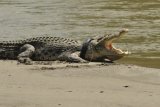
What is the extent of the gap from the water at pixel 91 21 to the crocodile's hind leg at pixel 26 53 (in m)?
1.53

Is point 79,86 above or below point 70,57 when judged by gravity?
above

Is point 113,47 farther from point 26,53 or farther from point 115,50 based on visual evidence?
point 26,53

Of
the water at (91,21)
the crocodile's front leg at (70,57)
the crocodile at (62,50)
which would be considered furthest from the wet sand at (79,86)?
the water at (91,21)

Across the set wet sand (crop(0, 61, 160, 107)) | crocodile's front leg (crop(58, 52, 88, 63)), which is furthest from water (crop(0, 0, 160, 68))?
wet sand (crop(0, 61, 160, 107))

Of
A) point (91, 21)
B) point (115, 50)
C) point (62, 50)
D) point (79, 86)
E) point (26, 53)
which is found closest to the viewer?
point (79, 86)

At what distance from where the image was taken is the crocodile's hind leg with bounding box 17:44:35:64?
849cm

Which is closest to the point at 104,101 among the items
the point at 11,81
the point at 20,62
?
the point at 11,81

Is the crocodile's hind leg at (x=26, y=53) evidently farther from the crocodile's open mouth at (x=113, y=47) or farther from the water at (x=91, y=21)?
the water at (x=91, y=21)

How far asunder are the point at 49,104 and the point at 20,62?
367 centimetres

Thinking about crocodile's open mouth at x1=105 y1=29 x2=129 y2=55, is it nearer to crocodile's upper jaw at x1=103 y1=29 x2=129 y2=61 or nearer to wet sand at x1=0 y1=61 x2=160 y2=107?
crocodile's upper jaw at x1=103 y1=29 x2=129 y2=61

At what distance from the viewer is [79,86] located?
580cm

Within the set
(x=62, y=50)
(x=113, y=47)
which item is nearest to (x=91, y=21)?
(x=62, y=50)

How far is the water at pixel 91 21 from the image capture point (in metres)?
10.0

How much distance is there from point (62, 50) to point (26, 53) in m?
0.61
